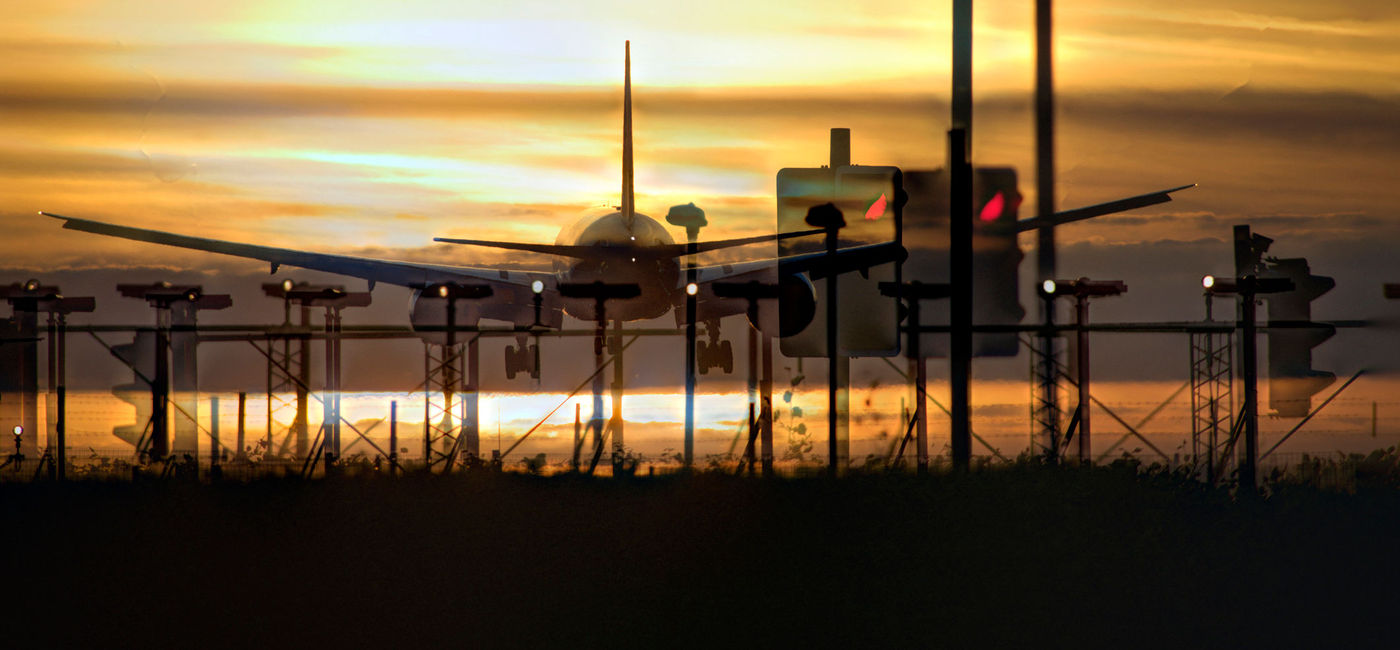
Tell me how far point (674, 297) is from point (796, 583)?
19264mm

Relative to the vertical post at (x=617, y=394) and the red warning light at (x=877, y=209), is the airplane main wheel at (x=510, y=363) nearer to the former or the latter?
the vertical post at (x=617, y=394)

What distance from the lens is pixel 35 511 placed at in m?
25.0

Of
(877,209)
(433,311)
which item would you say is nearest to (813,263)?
(877,209)

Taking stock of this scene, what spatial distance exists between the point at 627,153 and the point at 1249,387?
28519 mm

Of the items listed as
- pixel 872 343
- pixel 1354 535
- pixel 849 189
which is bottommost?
pixel 1354 535

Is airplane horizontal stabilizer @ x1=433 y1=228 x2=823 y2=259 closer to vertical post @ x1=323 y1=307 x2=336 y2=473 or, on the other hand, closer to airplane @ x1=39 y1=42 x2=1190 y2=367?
airplane @ x1=39 y1=42 x2=1190 y2=367

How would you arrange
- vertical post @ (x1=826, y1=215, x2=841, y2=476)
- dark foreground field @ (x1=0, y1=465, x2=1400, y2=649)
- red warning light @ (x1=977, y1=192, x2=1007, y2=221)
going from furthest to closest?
red warning light @ (x1=977, y1=192, x2=1007, y2=221) < vertical post @ (x1=826, y1=215, x2=841, y2=476) < dark foreground field @ (x1=0, y1=465, x2=1400, y2=649)

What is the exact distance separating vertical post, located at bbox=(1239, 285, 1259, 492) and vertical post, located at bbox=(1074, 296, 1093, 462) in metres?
3.82

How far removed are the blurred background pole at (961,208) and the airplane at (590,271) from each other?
6.57 metres

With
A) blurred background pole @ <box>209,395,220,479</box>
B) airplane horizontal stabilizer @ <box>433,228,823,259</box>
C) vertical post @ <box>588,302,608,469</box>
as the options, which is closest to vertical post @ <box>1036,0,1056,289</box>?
airplane horizontal stabilizer @ <box>433,228,823,259</box>

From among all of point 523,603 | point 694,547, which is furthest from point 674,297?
point 523,603

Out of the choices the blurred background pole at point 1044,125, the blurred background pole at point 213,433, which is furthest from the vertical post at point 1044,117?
the blurred background pole at point 213,433

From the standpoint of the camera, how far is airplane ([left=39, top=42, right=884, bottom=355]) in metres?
34.9

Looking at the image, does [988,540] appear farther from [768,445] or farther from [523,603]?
[768,445]
